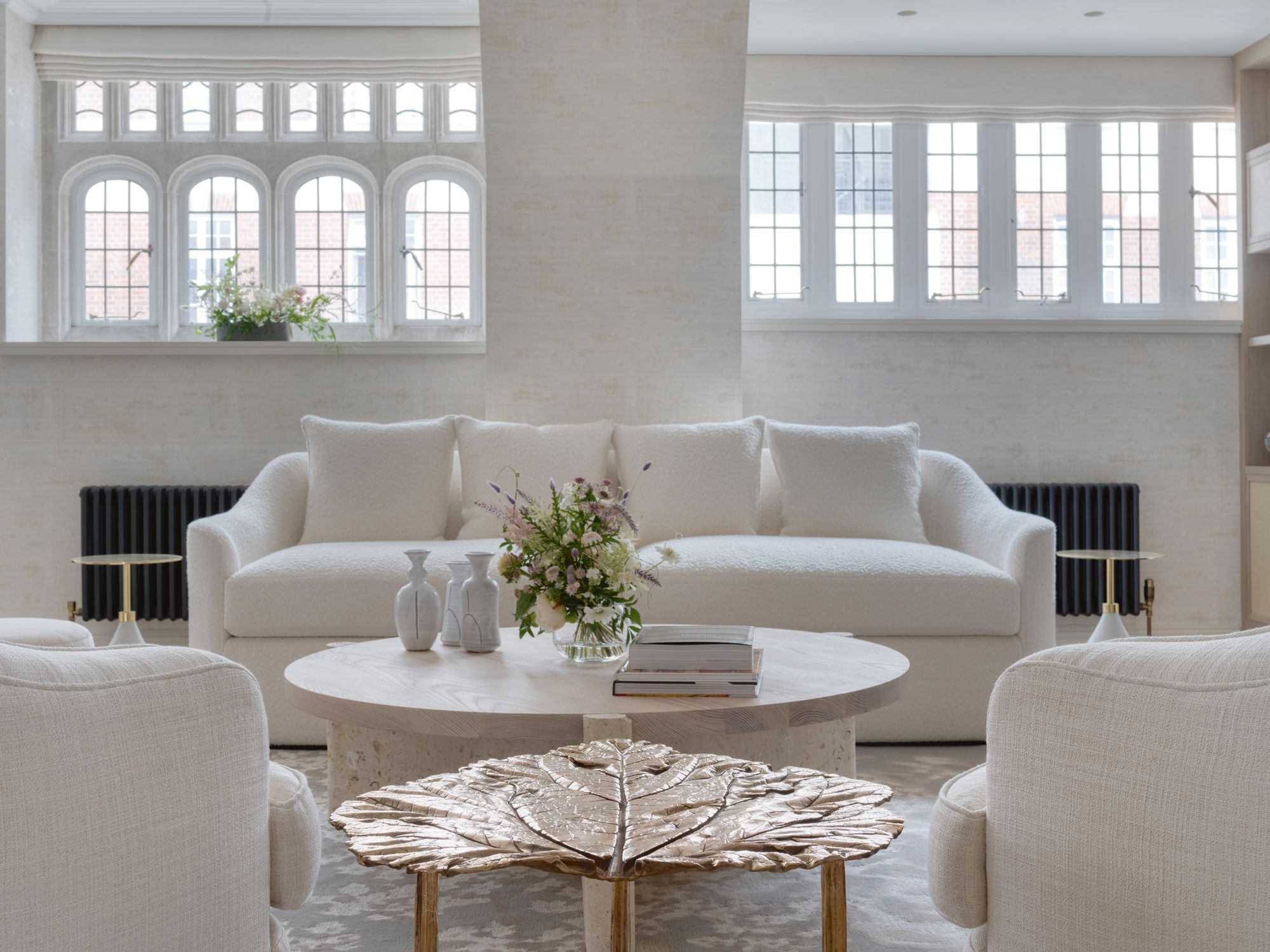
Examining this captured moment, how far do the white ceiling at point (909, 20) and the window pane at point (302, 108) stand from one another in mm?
297

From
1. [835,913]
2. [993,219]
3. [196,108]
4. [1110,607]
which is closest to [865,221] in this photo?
[993,219]

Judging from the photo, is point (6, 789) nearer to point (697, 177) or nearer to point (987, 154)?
point (697, 177)

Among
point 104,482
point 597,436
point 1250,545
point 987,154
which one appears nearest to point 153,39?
point 104,482

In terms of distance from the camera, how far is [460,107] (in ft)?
17.2

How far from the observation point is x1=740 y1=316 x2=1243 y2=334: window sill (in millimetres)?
5027

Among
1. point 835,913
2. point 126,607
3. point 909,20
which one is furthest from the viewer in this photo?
point 909,20

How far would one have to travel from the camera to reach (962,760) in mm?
3129

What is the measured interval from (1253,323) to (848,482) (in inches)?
94.5

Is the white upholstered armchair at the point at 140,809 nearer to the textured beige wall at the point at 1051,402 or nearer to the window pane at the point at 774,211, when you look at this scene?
the textured beige wall at the point at 1051,402

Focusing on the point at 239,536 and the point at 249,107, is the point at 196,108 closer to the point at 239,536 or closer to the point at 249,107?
the point at 249,107

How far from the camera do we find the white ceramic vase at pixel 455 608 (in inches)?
103

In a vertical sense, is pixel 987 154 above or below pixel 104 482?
above

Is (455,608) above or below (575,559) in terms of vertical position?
below

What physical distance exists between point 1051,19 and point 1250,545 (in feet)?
8.10
